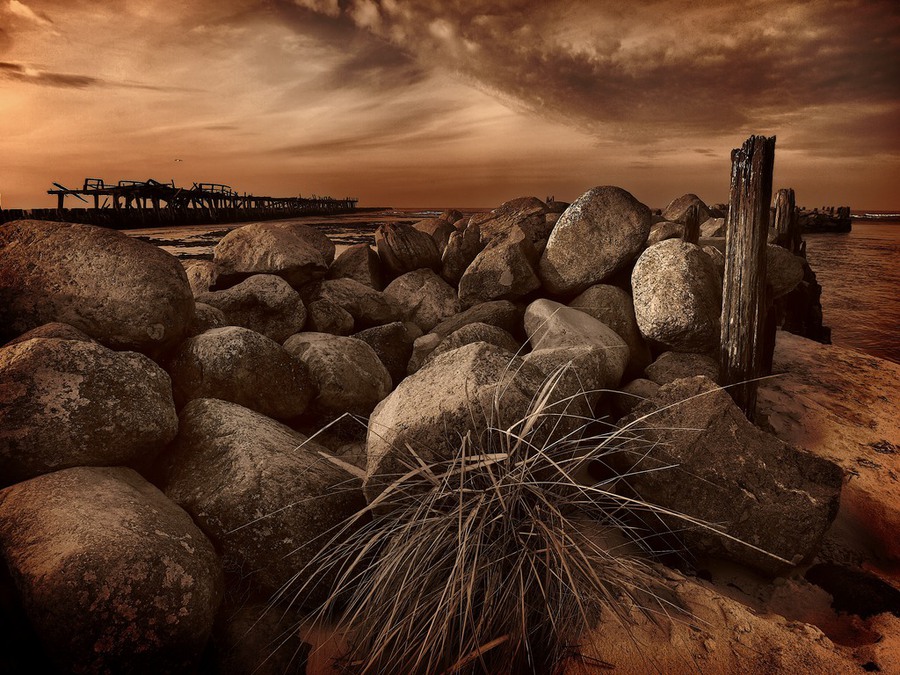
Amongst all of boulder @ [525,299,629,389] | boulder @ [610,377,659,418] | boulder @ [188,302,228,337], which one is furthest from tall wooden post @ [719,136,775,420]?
boulder @ [188,302,228,337]

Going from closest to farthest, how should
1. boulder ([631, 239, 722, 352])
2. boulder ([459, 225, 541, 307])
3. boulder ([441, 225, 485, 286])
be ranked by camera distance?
boulder ([631, 239, 722, 352]), boulder ([459, 225, 541, 307]), boulder ([441, 225, 485, 286])

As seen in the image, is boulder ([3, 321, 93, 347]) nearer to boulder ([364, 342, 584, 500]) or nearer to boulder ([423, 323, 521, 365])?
boulder ([364, 342, 584, 500])

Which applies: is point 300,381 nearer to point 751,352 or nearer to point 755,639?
point 755,639

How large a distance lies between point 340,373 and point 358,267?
247cm

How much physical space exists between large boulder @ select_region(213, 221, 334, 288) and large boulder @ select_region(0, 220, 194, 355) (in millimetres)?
1628

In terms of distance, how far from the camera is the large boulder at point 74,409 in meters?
2.26

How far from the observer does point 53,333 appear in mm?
2770

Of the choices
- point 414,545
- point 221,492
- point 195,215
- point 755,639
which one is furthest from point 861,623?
point 195,215

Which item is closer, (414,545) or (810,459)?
(414,545)

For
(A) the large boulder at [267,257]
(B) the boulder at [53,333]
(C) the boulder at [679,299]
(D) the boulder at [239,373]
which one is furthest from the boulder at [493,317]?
(B) the boulder at [53,333]

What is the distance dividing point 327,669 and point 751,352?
4.13 metres

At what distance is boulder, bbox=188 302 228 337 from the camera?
13.0 feet

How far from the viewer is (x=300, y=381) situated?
3.79 metres

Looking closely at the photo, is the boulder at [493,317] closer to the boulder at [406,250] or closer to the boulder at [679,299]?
the boulder at [679,299]
